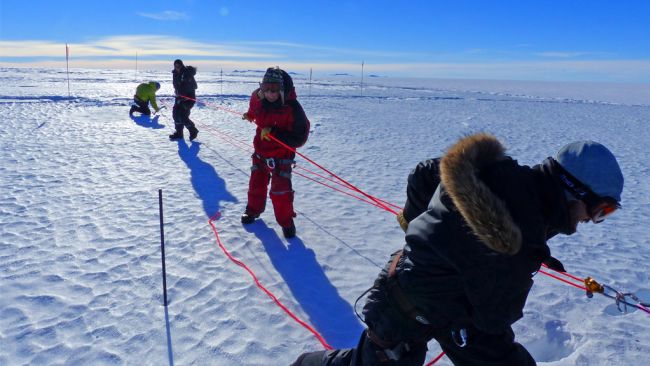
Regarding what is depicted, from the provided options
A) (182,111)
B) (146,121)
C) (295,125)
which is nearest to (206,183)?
(295,125)

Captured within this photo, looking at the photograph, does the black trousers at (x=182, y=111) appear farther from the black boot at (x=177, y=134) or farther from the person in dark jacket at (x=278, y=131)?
the person in dark jacket at (x=278, y=131)

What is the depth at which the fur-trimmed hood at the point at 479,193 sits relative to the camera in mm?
1388

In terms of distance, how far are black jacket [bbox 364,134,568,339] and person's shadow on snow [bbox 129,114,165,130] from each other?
11338mm

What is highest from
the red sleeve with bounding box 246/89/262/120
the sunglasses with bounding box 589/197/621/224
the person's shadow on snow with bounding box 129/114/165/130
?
the red sleeve with bounding box 246/89/262/120

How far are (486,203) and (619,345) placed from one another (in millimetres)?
2497

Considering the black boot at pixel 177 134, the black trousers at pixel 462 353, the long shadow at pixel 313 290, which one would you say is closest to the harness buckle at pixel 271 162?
A: the long shadow at pixel 313 290

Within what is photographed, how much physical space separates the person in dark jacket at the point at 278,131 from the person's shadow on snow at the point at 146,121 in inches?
A: 327

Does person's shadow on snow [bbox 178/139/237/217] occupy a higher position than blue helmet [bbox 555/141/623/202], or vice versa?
blue helmet [bbox 555/141/623/202]

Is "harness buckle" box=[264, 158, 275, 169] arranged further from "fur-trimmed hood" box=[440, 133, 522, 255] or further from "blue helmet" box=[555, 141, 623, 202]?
"blue helmet" box=[555, 141, 623, 202]

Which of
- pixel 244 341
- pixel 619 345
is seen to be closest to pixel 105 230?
pixel 244 341

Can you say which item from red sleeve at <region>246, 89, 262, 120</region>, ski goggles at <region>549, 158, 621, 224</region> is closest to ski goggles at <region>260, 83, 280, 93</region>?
red sleeve at <region>246, 89, 262, 120</region>

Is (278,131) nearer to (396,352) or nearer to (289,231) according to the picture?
(289,231)

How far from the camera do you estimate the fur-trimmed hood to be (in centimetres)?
139

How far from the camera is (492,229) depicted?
4.55ft
